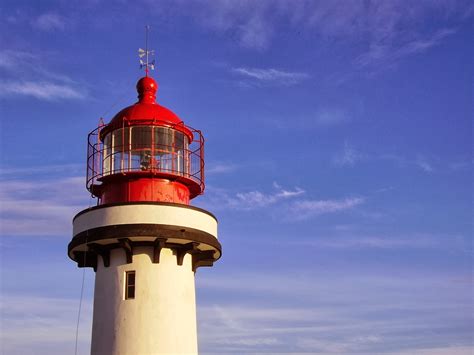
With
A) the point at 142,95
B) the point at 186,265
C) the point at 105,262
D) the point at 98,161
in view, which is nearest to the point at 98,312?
the point at 105,262

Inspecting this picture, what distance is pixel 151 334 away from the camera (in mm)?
24125

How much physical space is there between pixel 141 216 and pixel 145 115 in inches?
137

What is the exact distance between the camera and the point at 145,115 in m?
25.8

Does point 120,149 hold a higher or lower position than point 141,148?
higher

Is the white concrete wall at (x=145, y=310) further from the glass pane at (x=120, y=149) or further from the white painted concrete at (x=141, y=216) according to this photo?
the glass pane at (x=120, y=149)

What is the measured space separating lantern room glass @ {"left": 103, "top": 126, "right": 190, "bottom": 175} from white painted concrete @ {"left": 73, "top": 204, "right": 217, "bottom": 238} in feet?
4.72

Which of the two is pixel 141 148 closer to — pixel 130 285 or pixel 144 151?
pixel 144 151

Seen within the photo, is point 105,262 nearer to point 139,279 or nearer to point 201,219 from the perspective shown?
point 139,279

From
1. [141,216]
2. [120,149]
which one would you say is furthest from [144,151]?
[141,216]

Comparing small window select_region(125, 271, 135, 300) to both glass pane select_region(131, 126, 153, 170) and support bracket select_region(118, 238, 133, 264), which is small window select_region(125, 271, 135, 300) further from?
glass pane select_region(131, 126, 153, 170)

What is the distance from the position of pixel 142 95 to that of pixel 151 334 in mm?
8178

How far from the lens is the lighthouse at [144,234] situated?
24.3 metres

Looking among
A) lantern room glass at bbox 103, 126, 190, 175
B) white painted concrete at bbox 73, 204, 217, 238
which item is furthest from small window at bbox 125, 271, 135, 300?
lantern room glass at bbox 103, 126, 190, 175

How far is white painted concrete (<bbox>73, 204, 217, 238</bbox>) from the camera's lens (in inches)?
962
